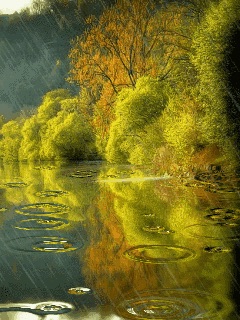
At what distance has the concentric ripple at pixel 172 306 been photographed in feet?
18.6

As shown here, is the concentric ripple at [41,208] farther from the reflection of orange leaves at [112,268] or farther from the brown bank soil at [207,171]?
the brown bank soil at [207,171]

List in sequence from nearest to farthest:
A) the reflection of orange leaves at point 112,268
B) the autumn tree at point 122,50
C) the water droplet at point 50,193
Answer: the reflection of orange leaves at point 112,268, the water droplet at point 50,193, the autumn tree at point 122,50

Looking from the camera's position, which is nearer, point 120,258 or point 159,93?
point 120,258

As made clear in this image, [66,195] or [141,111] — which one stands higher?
[66,195]

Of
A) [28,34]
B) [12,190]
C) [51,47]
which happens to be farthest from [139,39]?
[28,34]

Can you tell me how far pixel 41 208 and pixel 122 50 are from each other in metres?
24.2

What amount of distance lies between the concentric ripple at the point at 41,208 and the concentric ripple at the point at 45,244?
334 centimetres

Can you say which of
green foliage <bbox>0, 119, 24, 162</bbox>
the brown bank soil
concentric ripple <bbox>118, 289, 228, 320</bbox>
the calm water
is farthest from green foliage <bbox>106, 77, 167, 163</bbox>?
green foliage <bbox>0, 119, 24, 162</bbox>

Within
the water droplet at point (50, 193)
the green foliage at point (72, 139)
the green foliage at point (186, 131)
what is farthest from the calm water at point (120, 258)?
the green foliage at point (72, 139)

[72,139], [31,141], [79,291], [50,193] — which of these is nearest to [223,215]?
[79,291]

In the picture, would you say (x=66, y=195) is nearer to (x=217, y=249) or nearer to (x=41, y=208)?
(x=41, y=208)

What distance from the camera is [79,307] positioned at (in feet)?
19.5

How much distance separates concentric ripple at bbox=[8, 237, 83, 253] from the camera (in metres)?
9.15

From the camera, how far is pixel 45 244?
959cm
